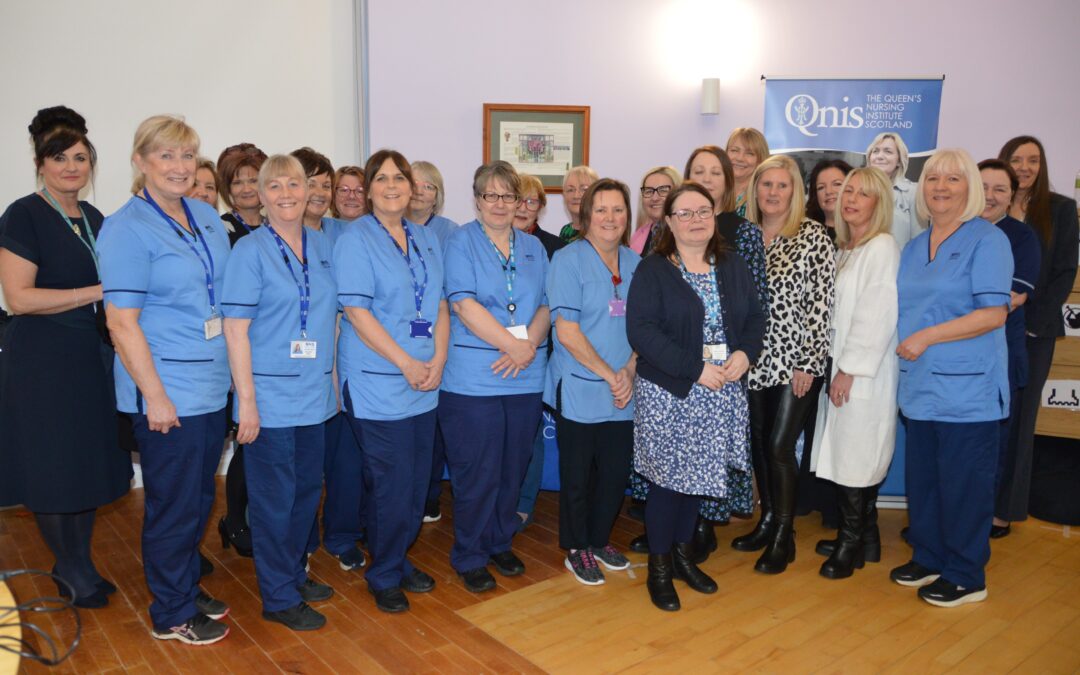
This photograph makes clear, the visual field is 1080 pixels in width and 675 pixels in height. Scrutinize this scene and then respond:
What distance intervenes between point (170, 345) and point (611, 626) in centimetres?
184

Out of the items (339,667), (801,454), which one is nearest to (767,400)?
(801,454)

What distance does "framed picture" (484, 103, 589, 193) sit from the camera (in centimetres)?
526

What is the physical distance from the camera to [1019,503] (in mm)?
3805

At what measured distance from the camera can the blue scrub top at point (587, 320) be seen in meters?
2.94

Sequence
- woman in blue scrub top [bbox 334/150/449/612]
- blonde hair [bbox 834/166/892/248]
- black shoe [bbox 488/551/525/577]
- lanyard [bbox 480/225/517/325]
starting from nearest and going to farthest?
woman in blue scrub top [bbox 334/150/449/612]
lanyard [bbox 480/225/517/325]
blonde hair [bbox 834/166/892/248]
black shoe [bbox 488/551/525/577]

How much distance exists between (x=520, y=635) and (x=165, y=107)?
3.80 metres

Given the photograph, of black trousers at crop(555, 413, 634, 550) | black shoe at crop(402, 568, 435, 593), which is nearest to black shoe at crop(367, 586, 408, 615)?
black shoe at crop(402, 568, 435, 593)

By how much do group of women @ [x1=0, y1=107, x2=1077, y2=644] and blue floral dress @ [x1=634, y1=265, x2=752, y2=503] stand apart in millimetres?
11

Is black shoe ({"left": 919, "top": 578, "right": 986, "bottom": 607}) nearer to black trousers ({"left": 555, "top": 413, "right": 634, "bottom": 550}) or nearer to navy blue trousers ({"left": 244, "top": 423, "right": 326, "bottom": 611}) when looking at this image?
black trousers ({"left": 555, "top": 413, "right": 634, "bottom": 550})

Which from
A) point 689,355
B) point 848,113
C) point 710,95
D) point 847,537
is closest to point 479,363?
point 689,355

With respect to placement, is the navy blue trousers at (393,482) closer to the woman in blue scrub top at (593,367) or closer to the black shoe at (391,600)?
the black shoe at (391,600)

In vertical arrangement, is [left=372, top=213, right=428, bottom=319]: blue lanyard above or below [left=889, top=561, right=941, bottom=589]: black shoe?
above

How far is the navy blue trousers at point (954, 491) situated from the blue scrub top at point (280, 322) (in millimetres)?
2389

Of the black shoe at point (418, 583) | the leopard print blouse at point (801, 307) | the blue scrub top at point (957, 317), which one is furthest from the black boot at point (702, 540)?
the black shoe at point (418, 583)
